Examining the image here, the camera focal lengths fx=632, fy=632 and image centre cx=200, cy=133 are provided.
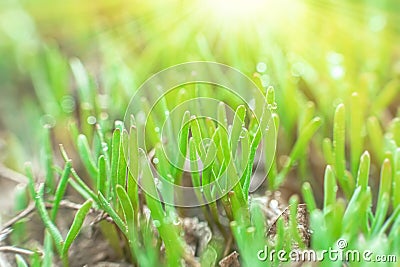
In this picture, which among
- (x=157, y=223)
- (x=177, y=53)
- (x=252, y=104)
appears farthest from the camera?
(x=177, y=53)

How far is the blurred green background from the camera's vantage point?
1090mm

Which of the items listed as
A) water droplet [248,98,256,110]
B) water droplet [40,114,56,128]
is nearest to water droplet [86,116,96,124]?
water droplet [40,114,56,128]

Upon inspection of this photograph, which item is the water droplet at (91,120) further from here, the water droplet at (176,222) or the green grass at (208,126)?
the water droplet at (176,222)

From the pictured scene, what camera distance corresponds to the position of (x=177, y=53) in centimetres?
127

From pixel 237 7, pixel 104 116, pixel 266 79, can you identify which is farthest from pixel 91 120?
pixel 237 7

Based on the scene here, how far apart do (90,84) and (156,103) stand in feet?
0.50

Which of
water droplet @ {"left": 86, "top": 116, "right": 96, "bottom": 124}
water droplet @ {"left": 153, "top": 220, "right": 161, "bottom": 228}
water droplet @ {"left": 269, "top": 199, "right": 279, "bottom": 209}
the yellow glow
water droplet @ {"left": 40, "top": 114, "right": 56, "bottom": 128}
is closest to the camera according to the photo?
water droplet @ {"left": 153, "top": 220, "right": 161, "bottom": 228}

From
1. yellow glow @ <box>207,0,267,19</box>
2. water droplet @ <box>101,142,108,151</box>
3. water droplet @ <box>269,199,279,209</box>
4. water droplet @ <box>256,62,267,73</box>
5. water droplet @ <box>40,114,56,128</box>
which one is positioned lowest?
water droplet @ <box>269,199,279,209</box>

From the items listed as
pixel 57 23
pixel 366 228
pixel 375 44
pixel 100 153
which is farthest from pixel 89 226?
pixel 57 23

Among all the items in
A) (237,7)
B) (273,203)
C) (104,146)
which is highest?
(237,7)

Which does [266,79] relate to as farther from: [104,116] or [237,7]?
[237,7]

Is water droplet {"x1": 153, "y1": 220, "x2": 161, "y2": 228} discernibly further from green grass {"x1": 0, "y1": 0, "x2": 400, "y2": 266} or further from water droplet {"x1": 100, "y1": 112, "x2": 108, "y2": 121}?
water droplet {"x1": 100, "y1": 112, "x2": 108, "y2": 121}

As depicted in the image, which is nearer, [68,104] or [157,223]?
[157,223]

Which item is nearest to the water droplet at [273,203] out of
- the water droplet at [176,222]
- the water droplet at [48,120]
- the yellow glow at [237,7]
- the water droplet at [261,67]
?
the water droplet at [176,222]
